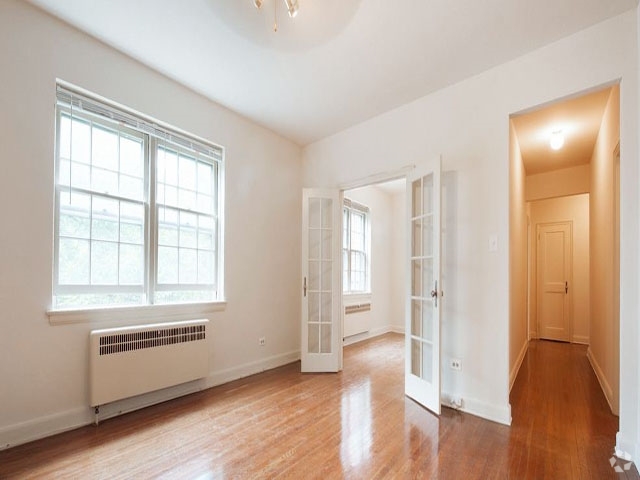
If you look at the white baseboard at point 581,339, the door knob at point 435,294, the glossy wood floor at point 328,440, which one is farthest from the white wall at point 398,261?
the door knob at point 435,294

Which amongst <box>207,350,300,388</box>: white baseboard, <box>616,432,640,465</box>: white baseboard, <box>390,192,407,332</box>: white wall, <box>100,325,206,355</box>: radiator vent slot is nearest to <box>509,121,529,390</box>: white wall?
<box>616,432,640,465</box>: white baseboard

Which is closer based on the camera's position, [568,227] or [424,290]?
[424,290]

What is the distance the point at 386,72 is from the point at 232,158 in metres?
1.88

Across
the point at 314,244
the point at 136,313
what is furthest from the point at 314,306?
the point at 136,313

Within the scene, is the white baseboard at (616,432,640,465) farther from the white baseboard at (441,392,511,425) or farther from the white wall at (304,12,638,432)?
the white baseboard at (441,392,511,425)

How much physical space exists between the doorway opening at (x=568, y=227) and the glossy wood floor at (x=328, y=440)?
86 cm

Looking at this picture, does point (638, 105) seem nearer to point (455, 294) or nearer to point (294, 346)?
point (455, 294)

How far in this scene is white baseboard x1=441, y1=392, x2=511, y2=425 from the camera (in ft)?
8.52

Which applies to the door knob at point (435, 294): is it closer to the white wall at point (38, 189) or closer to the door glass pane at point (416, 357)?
the door glass pane at point (416, 357)

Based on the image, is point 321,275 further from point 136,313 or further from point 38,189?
point 38,189

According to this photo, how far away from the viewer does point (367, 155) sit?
387cm

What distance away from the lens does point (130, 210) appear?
9.67 feet

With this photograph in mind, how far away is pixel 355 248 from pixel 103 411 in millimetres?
4456

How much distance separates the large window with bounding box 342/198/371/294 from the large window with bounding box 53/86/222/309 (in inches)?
110
